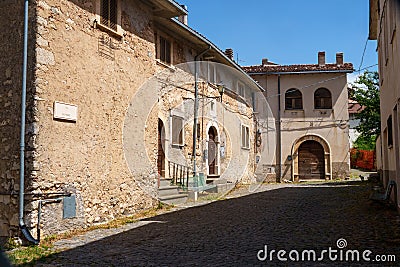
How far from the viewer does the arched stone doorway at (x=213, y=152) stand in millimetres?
16031

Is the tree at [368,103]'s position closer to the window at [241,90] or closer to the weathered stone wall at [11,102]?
the window at [241,90]

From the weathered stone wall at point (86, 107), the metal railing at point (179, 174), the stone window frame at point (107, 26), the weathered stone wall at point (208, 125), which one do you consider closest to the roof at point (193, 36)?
the weathered stone wall at point (208, 125)

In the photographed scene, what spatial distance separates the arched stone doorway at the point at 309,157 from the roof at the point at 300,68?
362cm

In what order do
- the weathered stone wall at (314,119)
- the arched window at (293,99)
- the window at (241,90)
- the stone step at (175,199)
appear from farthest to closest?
the arched window at (293,99) < the weathered stone wall at (314,119) < the window at (241,90) < the stone step at (175,199)

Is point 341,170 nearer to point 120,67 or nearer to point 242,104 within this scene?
point 242,104

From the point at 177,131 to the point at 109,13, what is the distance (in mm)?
4842

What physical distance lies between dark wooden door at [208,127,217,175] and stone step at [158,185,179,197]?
15.3 feet

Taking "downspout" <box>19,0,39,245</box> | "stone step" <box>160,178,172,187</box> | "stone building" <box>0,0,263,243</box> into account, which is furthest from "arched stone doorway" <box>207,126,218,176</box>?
"downspout" <box>19,0,39,245</box>

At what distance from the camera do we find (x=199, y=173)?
13.7 metres

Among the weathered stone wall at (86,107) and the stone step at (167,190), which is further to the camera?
the stone step at (167,190)

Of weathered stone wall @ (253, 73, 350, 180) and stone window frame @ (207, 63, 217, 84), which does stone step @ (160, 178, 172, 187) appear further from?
weathered stone wall @ (253, 73, 350, 180)

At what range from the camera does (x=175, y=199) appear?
436 inches

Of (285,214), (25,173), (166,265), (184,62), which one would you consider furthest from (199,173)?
(166,265)

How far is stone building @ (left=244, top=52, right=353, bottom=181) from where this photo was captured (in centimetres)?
2286
